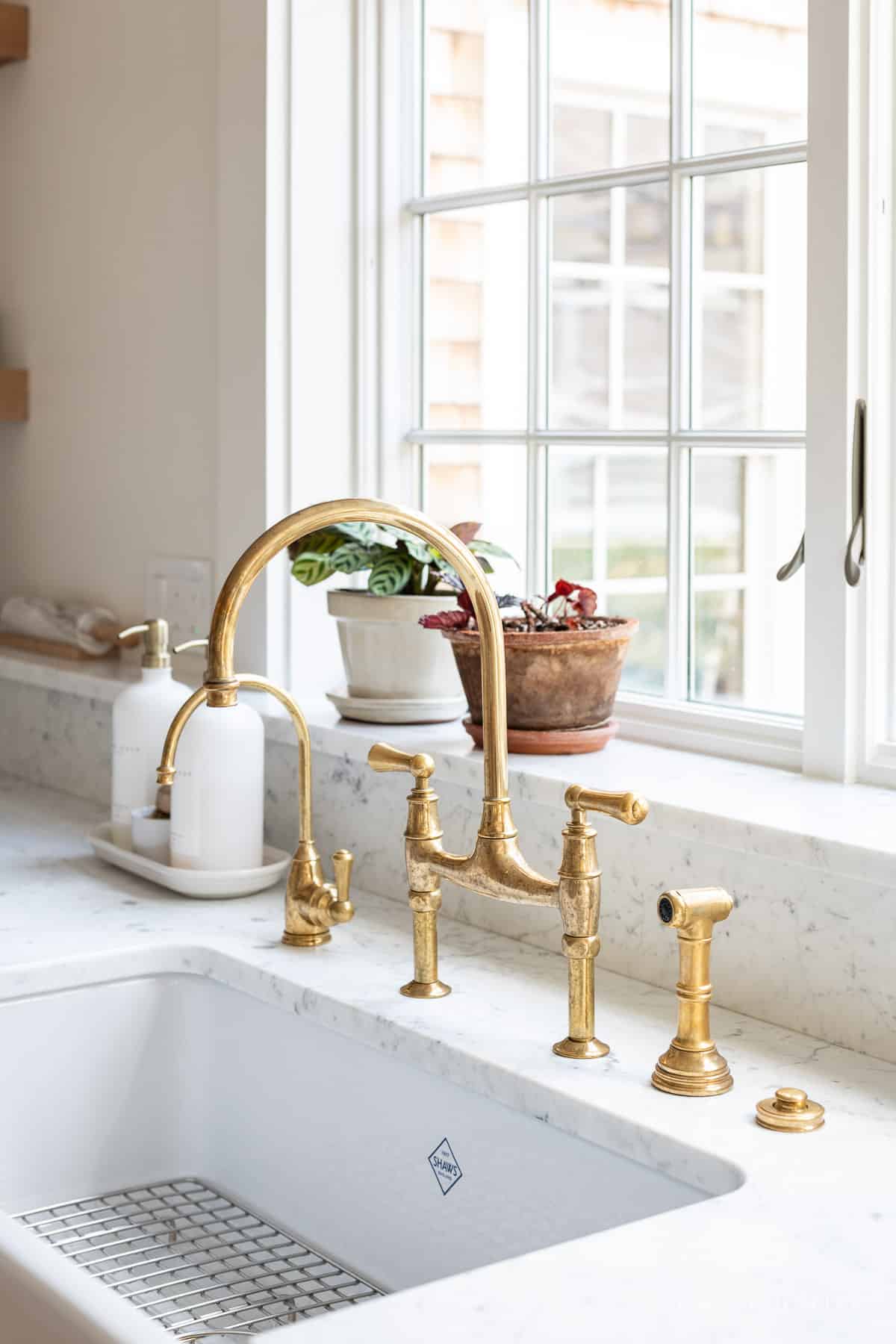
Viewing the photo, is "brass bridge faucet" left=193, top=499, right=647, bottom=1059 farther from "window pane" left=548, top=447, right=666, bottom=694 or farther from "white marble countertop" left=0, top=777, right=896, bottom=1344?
"window pane" left=548, top=447, right=666, bottom=694

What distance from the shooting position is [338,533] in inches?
68.6

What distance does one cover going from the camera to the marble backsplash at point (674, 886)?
120cm

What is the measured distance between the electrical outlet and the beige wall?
0.08 feet

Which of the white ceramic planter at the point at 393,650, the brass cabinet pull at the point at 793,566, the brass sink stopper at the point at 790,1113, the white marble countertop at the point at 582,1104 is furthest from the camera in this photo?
the white ceramic planter at the point at 393,650

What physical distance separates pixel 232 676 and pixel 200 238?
984 mm

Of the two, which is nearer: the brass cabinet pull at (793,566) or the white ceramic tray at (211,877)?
the brass cabinet pull at (793,566)

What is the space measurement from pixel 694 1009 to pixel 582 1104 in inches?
4.0

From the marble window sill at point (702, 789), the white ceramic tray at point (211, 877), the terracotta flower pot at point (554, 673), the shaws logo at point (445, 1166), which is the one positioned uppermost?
the terracotta flower pot at point (554, 673)

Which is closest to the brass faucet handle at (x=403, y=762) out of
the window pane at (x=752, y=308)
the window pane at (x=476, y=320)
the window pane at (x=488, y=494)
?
the window pane at (x=488, y=494)

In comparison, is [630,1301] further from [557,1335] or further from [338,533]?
[338,533]

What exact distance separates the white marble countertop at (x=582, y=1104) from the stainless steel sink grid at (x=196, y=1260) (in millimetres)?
191

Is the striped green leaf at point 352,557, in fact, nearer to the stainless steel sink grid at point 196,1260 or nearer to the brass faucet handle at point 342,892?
the brass faucet handle at point 342,892

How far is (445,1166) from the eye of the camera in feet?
4.13

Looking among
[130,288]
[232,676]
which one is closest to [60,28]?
[130,288]
